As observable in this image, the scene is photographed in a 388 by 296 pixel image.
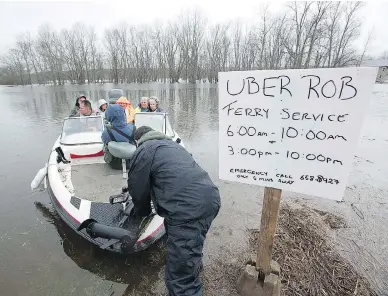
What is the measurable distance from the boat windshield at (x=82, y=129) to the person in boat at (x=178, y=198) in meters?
3.65

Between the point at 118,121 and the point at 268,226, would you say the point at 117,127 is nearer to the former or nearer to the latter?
the point at 118,121

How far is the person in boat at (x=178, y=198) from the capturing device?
2.24 meters

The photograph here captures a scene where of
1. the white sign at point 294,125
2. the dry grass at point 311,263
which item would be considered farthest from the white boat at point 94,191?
the dry grass at point 311,263

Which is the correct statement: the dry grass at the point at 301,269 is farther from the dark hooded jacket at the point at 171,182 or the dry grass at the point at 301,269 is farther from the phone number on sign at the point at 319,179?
the phone number on sign at the point at 319,179

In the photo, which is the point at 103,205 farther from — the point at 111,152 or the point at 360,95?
the point at 360,95

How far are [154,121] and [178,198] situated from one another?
3.91 m

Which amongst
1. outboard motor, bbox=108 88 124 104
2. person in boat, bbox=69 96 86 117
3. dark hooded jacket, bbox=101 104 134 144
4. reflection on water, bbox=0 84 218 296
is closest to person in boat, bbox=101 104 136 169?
dark hooded jacket, bbox=101 104 134 144

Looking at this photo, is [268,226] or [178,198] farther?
[268,226]

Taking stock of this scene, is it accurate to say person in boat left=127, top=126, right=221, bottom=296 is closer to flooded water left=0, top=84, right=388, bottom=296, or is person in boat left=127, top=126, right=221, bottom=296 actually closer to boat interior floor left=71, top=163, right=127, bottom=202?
flooded water left=0, top=84, right=388, bottom=296

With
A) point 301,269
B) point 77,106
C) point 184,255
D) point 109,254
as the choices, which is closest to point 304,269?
point 301,269

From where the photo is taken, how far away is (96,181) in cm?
448

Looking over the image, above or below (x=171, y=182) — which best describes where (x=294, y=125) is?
above

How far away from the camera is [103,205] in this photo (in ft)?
12.0

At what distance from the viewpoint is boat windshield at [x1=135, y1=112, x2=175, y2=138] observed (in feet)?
19.1
